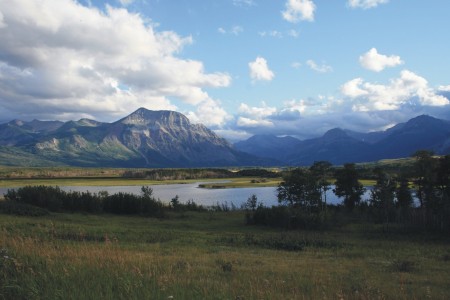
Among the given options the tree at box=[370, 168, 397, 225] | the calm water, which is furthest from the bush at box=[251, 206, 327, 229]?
the calm water

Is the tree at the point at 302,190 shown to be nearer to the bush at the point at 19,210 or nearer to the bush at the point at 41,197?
the bush at the point at 41,197

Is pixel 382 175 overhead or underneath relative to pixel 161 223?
overhead

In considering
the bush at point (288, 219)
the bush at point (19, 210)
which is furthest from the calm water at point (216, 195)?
the bush at point (19, 210)

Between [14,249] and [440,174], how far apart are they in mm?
63757

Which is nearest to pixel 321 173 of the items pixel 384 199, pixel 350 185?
pixel 350 185

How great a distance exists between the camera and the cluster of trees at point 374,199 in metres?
45.6

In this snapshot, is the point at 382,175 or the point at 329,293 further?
the point at 382,175

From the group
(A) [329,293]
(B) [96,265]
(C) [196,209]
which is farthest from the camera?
(C) [196,209]

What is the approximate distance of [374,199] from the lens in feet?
215

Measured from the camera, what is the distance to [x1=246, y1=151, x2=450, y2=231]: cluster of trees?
150 ft

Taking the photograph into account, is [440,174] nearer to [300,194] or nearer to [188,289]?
[300,194]

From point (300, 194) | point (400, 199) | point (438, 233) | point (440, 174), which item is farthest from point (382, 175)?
point (438, 233)

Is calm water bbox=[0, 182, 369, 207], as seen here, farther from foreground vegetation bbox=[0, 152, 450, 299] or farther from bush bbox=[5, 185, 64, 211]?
bush bbox=[5, 185, 64, 211]

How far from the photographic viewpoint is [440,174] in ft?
205
